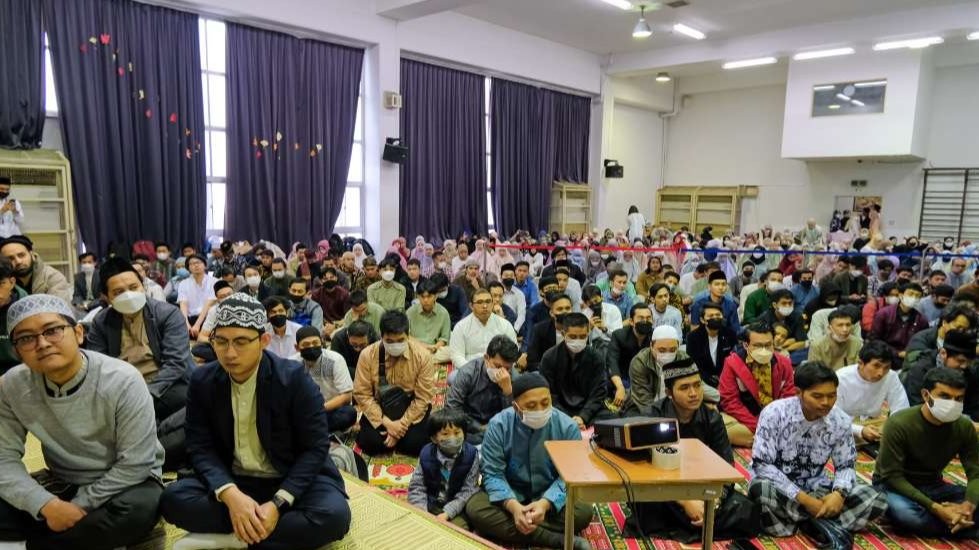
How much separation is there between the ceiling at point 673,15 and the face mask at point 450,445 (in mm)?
7446

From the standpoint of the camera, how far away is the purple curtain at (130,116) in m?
6.21

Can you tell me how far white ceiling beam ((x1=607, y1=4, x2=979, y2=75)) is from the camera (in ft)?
28.2

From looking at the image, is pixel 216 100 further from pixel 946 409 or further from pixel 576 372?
pixel 946 409

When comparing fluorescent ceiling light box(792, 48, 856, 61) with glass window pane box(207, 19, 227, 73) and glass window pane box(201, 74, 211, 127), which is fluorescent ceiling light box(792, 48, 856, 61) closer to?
glass window pane box(207, 19, 227, 73)

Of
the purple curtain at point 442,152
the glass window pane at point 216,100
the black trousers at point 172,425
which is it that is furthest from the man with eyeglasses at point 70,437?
the purple curtain at point 442,152

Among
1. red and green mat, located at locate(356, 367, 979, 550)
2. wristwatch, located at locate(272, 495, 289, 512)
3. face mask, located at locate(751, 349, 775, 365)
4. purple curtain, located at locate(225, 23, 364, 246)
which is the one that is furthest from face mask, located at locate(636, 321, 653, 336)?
purple curtain, located at locate(225, 23, 364, 246)

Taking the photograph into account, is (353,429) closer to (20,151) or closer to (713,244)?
(20,151)

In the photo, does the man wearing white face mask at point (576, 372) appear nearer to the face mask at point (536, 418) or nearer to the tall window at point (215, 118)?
the face mask at point (536, 418)

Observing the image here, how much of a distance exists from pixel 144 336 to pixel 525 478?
2151 millimetres

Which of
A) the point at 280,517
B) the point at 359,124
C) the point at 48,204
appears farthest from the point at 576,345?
the point at 359,124

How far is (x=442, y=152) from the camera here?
9.85 metres

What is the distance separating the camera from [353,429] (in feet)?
12.7

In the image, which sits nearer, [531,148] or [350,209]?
[350,209]

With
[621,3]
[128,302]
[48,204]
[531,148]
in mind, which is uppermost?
[621,3]
